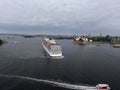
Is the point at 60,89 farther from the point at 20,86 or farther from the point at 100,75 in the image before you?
the point at 100,75

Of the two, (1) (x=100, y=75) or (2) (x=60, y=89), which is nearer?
(2) (x=60, y=89)

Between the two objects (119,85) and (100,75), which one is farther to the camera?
(100,75)

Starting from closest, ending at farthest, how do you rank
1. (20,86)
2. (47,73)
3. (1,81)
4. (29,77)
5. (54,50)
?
(20,86) < (1,81) < (29,77) < (47,73) < (54,50)

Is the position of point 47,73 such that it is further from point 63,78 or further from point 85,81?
point 85,81

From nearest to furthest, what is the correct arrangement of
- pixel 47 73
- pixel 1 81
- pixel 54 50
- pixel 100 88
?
pixel 100 88 → pixel 1 81 → pixel 47 73 → pixel 54 50

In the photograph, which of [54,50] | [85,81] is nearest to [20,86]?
[85,81]

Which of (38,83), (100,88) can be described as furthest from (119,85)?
(38,83)

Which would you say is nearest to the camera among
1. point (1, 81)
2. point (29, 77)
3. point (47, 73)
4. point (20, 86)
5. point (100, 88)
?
point (100, 88)

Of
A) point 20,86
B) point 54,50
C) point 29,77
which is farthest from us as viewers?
point 54,50

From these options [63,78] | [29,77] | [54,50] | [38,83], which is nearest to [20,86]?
[38,83]
